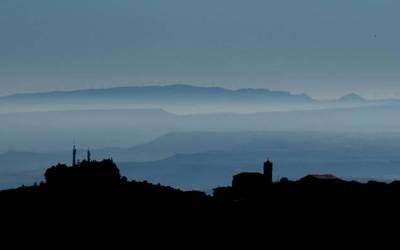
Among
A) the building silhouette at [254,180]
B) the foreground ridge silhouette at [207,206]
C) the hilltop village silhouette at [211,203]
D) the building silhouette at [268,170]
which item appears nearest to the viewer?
the foreground ridge silhouette at [207,206]

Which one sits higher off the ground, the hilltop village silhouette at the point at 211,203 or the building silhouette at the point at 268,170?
the building silhouette at the point at 268,170

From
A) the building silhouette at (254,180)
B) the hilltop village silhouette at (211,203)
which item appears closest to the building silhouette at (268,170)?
the building silhouette at (254,180)

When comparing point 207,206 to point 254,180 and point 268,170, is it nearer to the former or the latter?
point 268,170

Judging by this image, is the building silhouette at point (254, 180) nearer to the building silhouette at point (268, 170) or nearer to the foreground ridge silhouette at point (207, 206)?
the building silhouette at point (268, 170)

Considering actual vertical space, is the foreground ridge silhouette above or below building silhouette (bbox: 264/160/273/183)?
below

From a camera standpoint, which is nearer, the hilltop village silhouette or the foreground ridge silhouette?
the foreground ridge silhouette

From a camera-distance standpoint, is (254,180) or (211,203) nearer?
(211,203)

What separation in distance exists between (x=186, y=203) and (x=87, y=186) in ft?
49.5

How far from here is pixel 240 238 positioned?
39031 mm

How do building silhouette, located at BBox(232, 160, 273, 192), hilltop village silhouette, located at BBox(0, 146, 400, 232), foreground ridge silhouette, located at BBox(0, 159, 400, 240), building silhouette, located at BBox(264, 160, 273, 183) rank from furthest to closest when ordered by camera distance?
building silhouette, located at BBox(232, 160, 273, 192), building silhouette, located at BBox(264, 160, 273, 183), hilltop village silhouette, located at BBox(0, 146, 400, 232), foreground ridge silhouette, located at BBox(0, 159, 400, 240)

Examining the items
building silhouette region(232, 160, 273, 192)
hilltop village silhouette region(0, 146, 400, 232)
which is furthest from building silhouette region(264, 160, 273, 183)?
hilltop village silhouette region(0, 146, 400, 232)

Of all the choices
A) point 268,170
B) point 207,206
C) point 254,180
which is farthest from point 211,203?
point 254,180

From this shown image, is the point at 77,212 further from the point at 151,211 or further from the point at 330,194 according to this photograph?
the point at 330,194

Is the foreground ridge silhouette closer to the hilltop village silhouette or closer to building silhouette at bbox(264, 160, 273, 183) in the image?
the hilltop village silhouette
